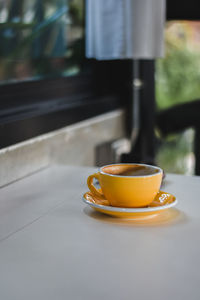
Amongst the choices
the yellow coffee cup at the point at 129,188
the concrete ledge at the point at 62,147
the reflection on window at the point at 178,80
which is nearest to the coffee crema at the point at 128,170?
the yellow coffee cup at the point at 129,188

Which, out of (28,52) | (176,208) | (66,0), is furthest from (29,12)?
(176,208)

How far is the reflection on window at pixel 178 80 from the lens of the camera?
2.05 metres

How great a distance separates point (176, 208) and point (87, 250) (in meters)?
0.27

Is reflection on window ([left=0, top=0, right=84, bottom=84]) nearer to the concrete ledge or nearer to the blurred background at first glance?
the blurred background

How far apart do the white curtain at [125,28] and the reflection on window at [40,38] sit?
12 centimetres

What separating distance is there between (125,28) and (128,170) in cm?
89

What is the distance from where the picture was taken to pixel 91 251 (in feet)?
2.15

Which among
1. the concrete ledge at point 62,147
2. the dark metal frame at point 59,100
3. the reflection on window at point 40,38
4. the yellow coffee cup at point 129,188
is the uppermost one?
the reflection on window at point 40,38

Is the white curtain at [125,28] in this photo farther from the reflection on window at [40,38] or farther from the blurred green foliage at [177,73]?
the blurred green foliage at [177,73]

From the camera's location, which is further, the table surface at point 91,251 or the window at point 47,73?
→ the window at point 47,73

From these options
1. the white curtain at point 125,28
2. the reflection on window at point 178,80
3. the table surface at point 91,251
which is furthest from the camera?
the reflection on window at point 178,80

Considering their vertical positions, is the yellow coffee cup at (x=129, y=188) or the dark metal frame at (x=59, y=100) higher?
the dark metal frame at (x=59, y=100)

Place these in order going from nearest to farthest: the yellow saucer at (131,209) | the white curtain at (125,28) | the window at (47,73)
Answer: the yellow saucer at (131,209) → the window at (47,73) → the white curtain at (125,28)

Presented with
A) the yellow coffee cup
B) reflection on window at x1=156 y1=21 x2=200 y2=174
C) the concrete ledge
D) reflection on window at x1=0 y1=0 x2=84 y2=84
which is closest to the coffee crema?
the yellow coffee cup
